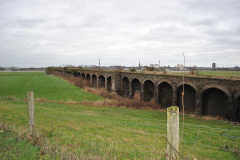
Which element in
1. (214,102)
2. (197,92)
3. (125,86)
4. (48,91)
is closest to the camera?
(197,92)

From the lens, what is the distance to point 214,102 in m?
17.5

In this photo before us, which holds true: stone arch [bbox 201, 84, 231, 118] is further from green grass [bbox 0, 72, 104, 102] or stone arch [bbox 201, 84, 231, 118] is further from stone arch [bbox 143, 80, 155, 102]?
green grass [bbox 0, 72, 104, 102]

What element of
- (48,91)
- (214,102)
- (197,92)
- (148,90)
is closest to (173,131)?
(197,92)

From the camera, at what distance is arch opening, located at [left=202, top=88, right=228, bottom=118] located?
17.0m

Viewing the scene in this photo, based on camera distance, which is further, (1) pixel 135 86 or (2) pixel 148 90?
(1) pixel 135 86

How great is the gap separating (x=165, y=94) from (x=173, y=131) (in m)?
20.7

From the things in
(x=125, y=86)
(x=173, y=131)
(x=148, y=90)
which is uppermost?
(x=173, y=131)

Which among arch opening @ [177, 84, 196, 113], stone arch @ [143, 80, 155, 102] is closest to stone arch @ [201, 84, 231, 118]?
arch opening @ [177, 84, 196, 113]

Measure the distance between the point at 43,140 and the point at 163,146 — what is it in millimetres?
4354

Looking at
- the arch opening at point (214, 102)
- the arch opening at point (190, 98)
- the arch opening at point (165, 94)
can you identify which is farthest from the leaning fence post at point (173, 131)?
the arch opening at point (165, 94)

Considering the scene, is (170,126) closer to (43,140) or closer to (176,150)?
(176,150)

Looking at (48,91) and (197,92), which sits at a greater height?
(197,92)

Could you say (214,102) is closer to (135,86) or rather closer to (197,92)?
(197,92)

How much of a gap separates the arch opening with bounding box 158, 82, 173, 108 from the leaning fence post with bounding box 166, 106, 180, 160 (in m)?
20.0
